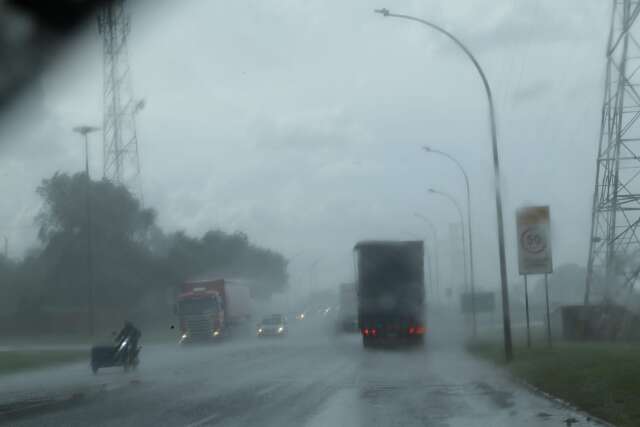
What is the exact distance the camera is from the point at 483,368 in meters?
30.3

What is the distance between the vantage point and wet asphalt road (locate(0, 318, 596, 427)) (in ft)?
54.7

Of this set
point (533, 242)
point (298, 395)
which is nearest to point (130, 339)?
point (533, 242)

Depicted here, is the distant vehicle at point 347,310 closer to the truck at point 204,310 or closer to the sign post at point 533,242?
the truck at point 204,310

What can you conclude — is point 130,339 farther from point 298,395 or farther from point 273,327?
point 273,327

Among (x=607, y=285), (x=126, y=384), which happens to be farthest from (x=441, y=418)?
(x=607, y=285)

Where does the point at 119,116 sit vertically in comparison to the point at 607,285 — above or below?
above

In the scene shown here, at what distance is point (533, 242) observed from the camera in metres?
31.4

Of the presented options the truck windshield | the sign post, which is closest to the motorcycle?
the sign post

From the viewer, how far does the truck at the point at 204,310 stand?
188 feet

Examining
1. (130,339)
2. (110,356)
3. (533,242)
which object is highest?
(533,242)

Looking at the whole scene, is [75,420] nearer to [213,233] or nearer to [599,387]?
[599,387]

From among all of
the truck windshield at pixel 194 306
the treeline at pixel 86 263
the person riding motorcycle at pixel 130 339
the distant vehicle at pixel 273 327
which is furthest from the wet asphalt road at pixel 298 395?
the treeline at pixel 86 263

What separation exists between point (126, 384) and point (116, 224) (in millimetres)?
50916

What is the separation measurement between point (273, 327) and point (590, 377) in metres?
48.4
